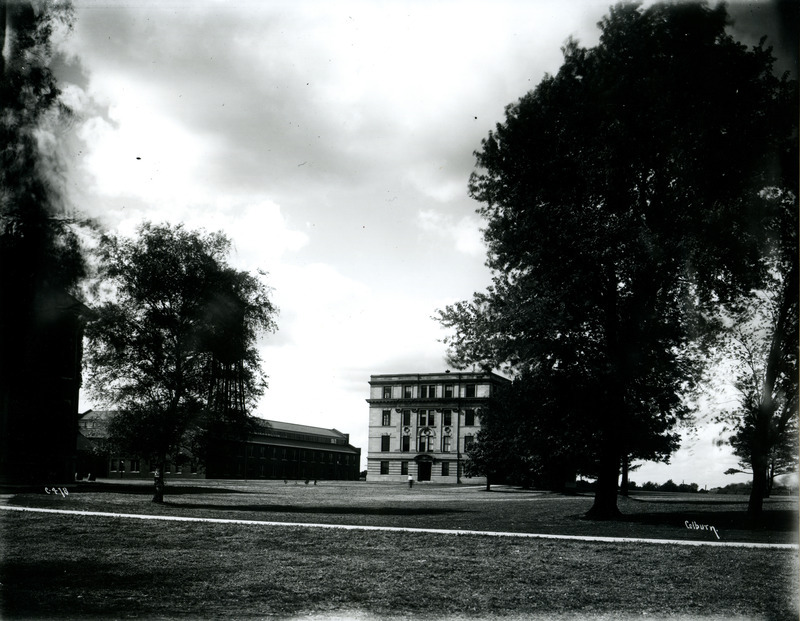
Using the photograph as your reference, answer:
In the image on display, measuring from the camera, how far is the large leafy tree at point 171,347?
30.5m

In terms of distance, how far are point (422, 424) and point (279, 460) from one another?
23290mm

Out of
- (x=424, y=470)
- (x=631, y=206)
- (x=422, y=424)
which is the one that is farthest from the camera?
(x=422, y=424)

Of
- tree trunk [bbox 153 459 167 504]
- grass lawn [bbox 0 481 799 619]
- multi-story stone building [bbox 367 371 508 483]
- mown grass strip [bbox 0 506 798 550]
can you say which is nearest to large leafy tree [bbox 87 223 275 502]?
tree trunk [bbox 153 459 167 504]

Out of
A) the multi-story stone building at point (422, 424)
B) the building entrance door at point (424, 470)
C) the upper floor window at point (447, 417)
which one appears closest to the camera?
the multi-story stone building at point (422, 424)

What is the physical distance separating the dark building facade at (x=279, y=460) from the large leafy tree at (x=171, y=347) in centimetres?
3455

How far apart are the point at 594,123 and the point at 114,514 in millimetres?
18818

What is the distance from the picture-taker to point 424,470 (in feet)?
318

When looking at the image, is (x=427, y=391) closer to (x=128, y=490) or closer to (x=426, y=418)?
(x=426, y=418)

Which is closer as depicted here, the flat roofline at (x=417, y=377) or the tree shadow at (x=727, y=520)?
the tree shadow at (x=727, y=520)

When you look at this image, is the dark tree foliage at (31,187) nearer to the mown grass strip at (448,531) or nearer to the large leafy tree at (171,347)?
the mown grass strip at (448,531)

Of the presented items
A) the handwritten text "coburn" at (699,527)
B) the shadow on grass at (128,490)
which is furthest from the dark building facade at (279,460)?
the handwritten text "coburn" at (699,527)

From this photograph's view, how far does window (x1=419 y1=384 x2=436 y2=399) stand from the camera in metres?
97.2

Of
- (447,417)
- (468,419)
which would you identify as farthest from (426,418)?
(468,419)

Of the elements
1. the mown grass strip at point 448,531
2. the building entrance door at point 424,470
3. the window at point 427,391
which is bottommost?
the building entrance door at point 424,470
